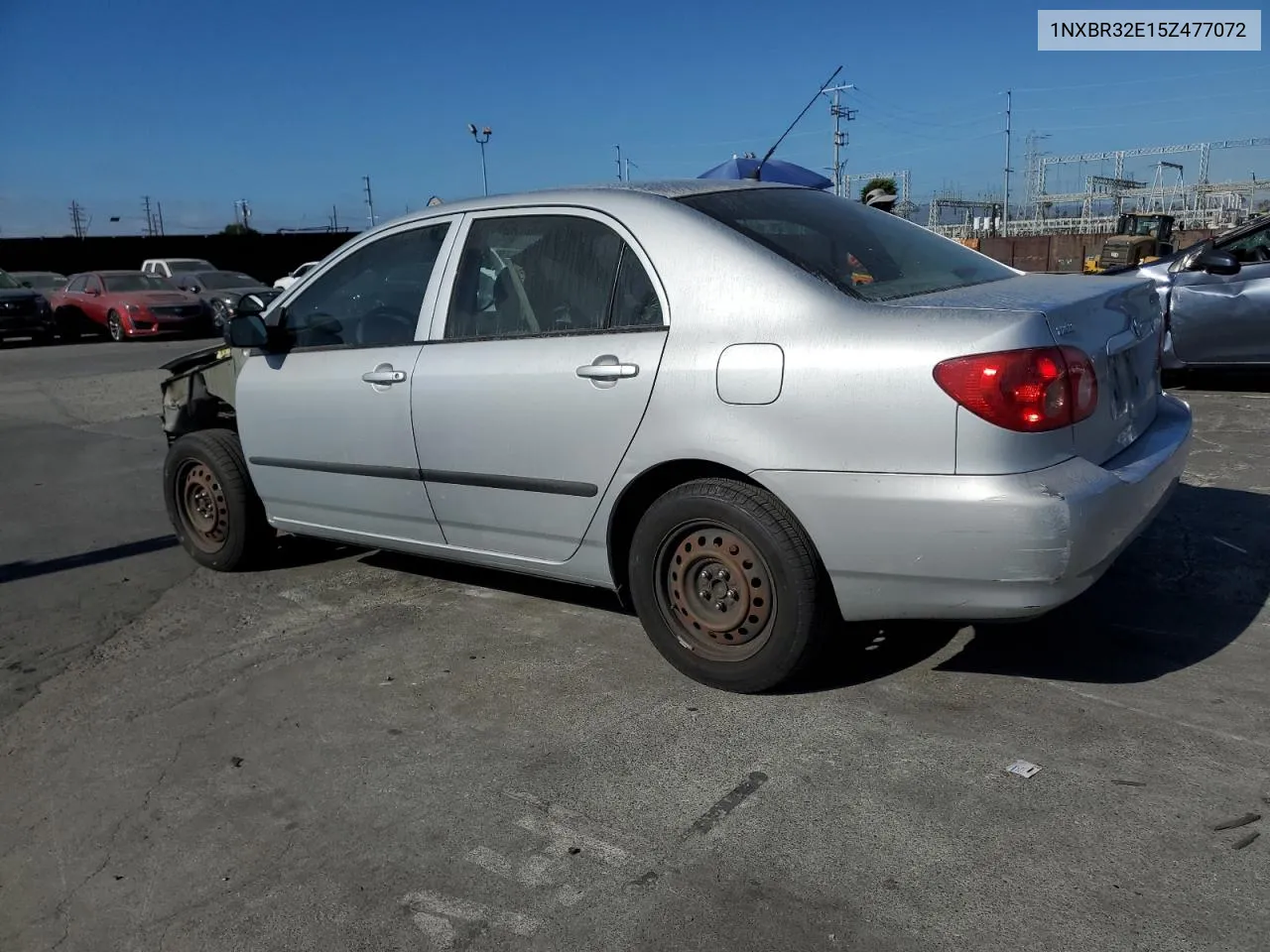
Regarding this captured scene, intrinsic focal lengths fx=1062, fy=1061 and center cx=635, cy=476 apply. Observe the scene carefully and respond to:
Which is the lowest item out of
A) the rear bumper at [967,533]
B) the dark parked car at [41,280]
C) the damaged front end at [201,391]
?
the rear bumper at [967,533]

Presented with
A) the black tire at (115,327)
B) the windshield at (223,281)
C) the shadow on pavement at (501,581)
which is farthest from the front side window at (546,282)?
the windshield at (223,281)

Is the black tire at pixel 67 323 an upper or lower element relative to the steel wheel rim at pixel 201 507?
upper

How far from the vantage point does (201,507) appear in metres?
5.23

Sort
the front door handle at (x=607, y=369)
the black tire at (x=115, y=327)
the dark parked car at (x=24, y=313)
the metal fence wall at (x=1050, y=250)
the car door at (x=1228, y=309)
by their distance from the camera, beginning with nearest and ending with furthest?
the front door handle at (x=607, y=369) < the car door at (x=1228, y=309) < the dark parked car at (x=24, y=313) < the black tire at (x=115, y=327) < the metal fence wall at (x=1050, y=250)

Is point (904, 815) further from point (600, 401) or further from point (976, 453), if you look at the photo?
point (600, 401)

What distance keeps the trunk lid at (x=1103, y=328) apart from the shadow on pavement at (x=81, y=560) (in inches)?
170

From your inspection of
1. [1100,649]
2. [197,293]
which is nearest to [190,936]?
[1100,649]

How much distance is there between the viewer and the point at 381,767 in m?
3.15

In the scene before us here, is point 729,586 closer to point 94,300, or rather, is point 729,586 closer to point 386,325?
point 386,325

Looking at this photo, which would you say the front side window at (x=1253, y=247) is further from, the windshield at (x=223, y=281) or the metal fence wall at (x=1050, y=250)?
the metal fence wall at (x=1050, y=250)

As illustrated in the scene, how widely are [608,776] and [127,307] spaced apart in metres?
21.7

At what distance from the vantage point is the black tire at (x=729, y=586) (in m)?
3.21

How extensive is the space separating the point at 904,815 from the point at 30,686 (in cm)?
315

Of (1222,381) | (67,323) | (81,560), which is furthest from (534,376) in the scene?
(67,323)
